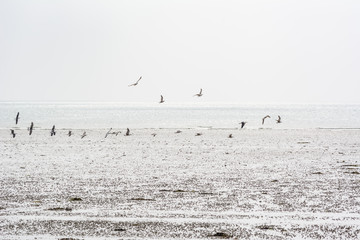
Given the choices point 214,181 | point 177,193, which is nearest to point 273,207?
point 177,193

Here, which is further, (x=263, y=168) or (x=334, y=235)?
(x=263, y=168)

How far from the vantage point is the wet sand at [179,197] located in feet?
40.3

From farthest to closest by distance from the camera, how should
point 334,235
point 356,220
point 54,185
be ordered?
point 54,185 < point 356,220 < point 334,235

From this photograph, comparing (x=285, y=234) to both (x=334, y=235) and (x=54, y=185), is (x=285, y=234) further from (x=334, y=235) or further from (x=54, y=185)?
(x=54, y=185)

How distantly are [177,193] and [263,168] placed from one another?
874cm

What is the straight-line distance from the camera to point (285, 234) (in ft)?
39.0

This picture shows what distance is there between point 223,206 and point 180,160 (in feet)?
45.8

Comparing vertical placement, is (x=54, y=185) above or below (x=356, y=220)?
below

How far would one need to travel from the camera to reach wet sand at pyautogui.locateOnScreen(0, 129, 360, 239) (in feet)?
40.3

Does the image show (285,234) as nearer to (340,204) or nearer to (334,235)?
(334,235)

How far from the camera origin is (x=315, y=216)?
1366cm

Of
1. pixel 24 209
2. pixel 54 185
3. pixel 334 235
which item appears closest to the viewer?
pixel 334 235

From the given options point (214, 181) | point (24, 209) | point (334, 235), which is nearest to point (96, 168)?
point (214, 181)

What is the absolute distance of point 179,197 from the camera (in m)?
16.5
